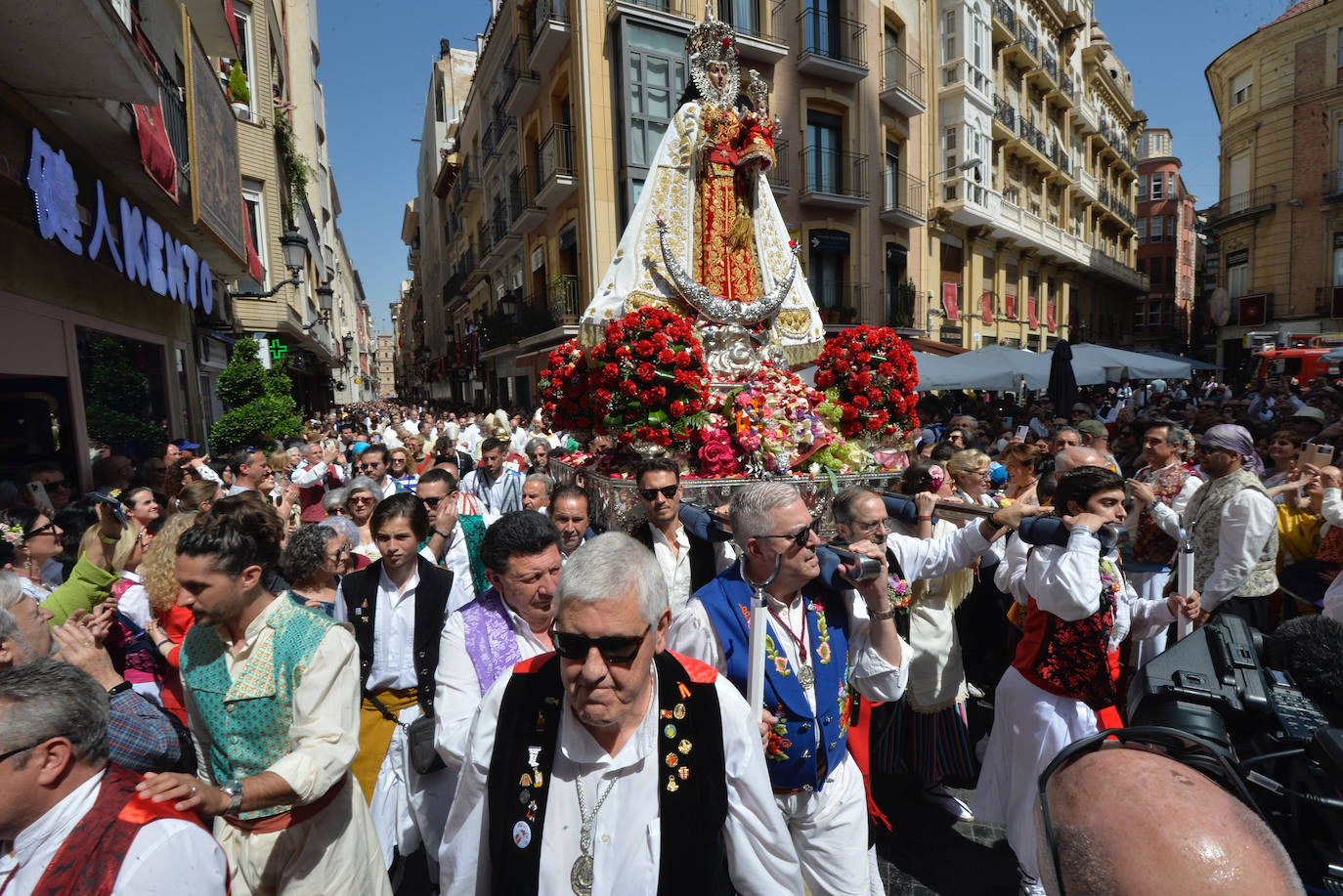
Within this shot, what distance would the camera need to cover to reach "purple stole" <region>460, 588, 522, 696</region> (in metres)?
2.49

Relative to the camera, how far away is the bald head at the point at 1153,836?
883 millimetres

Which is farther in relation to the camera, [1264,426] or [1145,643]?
[1264,426]

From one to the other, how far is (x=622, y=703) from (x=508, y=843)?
1.54ft

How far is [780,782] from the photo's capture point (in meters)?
2.42

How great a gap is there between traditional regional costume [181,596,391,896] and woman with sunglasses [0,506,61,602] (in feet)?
6.82

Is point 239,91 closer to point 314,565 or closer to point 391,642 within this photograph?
point 314,565

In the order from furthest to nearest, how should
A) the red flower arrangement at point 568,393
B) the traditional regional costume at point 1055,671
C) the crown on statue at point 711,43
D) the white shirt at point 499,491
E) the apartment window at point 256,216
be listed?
the apartment window at point 256,216, the white shirt at point 499,491, the crown on statue at point 711,43, the red flower arrangement at point 568,393, the traditional regional costume at point 1055,671

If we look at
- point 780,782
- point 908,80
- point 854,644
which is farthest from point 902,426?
point 908,80

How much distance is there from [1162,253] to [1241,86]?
18.9 metres

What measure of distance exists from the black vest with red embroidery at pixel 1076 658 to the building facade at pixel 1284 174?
3226 cm

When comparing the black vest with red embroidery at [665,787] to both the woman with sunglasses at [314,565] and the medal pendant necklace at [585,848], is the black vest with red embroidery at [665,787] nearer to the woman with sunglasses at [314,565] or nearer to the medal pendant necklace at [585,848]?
the medal pendant necklace at [585,848]

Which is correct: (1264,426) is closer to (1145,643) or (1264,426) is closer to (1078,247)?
(1145,643)

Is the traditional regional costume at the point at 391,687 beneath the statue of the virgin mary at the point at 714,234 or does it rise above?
beneath

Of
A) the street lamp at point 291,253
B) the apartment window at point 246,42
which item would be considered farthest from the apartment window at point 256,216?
the apartment window at point 246,42
